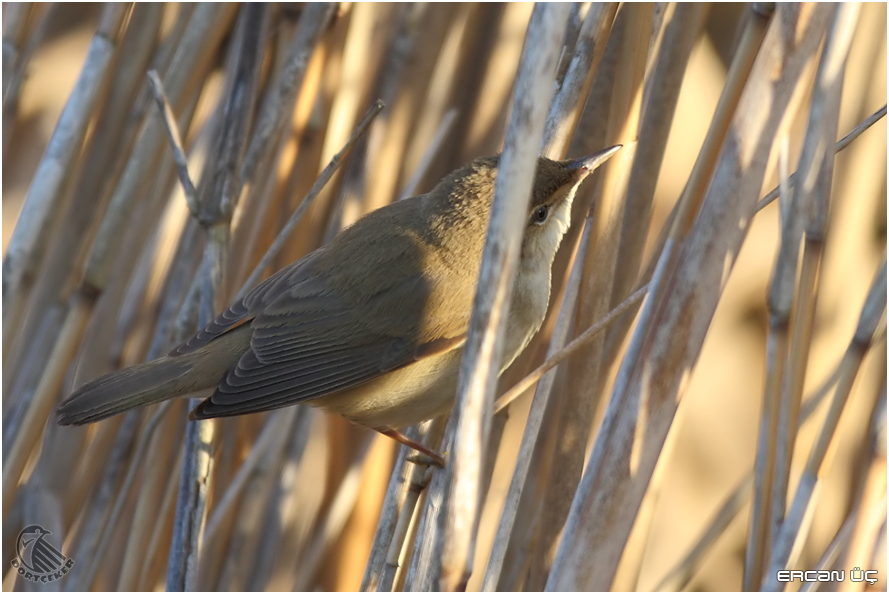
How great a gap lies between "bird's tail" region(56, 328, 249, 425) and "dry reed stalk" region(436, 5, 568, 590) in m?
0.88

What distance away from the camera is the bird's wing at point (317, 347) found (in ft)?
5.53

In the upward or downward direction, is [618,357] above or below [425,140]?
below

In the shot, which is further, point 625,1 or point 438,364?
point 438,364

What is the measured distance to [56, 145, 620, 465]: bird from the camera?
168 cm

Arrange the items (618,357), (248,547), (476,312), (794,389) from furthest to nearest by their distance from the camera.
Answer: (248,547) < (618,357) < (794,389) < (476,312)

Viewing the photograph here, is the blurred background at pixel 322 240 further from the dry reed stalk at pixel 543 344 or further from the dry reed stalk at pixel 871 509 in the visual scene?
the dry reed stalk at pixel 871 509

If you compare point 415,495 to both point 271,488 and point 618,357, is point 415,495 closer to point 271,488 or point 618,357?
point 618,357

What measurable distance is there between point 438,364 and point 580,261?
39 cm

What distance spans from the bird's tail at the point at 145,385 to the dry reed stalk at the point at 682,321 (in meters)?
0.87

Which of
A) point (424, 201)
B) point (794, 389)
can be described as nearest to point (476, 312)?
point (794, 389)

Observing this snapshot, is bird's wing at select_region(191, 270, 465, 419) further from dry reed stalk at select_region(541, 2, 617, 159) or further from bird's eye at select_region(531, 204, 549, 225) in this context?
dry reed stalk at select_region(541, 2, 617, 159)

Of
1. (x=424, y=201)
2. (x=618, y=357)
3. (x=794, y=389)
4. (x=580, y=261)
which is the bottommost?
(x=794, y=389)

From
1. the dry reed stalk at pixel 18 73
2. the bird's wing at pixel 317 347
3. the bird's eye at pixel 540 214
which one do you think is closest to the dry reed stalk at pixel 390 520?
the bird's wing at pixel 317 347

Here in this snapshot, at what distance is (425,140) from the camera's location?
220cm
